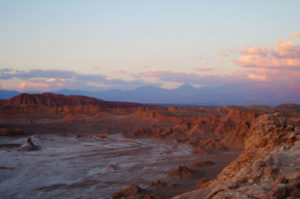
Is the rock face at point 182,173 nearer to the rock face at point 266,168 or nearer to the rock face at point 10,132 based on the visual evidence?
the rock face at point 266,168

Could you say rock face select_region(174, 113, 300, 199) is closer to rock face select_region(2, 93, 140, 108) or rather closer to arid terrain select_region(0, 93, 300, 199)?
arid terrain select_region(0, 93, 300, 199)

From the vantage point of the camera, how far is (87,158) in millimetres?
13117

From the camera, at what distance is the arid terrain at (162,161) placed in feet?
10.6

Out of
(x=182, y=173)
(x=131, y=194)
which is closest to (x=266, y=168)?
(x=131, y=194)

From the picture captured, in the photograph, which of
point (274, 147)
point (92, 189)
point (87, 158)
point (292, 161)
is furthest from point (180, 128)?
point (292, 161)

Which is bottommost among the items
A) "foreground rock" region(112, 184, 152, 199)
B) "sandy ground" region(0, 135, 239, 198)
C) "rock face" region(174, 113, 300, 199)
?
"sandy ground" region(0, 135, 239, 198)

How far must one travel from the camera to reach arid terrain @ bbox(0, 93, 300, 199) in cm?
324

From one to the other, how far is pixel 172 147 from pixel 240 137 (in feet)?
13.2

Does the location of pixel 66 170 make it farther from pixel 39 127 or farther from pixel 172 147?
pixel 39 127

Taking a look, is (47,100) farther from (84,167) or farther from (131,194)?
(131,194)

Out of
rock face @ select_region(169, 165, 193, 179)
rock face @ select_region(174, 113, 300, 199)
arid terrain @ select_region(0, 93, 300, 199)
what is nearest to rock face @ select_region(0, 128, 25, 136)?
arid terrain @ select_region(0, 93, 300, 199)

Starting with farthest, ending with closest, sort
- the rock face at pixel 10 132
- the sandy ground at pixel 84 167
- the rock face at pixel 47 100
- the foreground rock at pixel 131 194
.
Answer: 1. the rock face at pixel 47 100
2. the rock face at pixel 10 132
3. the sandy ground at pixel 84 167
4. the foreground rock at pixel 131 194

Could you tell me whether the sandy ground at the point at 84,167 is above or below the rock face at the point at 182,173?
below

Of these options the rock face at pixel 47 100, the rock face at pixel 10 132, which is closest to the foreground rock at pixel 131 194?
the rock face at pixel 10 132
